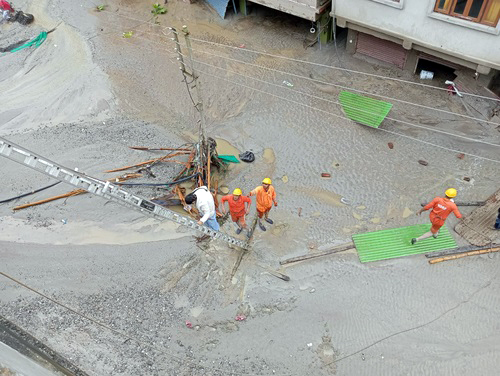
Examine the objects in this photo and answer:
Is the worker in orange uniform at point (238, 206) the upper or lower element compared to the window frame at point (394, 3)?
lower

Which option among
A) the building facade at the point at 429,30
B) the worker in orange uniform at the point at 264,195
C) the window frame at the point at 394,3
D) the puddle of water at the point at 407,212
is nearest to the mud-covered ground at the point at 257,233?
the puddle of water at the point at 407,212

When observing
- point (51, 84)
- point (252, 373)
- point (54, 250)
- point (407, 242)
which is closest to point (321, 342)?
point (252, 373)

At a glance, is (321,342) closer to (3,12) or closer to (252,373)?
(252,373)

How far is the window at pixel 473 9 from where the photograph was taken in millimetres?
10695

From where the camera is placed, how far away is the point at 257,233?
409 inches

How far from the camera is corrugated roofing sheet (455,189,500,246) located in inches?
385

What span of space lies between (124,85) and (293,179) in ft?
24.3

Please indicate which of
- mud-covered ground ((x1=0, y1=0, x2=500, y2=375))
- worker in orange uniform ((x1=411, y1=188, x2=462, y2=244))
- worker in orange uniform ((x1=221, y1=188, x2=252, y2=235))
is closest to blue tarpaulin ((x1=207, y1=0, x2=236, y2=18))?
mud-covered ground ((x1=0, y1=0, x2=500, y2=375))

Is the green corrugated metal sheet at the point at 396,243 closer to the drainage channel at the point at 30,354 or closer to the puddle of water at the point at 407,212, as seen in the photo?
the puddle of water at the point at 407,212

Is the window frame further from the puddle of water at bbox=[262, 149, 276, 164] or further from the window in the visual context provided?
the puddle of water at bbox=[262, 149, 276, 164]

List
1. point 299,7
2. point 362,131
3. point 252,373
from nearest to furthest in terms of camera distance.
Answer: point 252,373 → point 362,131 → point 299,7

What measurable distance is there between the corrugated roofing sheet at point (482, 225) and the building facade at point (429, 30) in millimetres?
4053

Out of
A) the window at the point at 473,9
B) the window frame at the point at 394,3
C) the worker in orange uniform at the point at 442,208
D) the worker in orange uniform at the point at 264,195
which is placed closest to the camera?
the worker in orange uniform at the point at 442,208

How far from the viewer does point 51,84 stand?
48.5ft
